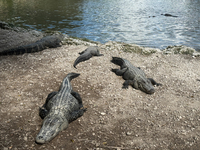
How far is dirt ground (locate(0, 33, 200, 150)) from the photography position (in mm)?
3812

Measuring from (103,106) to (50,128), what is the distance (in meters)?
1.72

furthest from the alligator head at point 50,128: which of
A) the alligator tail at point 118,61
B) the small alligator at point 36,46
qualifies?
the small alligator at point 36,46

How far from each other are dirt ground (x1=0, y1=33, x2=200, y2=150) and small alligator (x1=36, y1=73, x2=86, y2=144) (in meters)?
0.16

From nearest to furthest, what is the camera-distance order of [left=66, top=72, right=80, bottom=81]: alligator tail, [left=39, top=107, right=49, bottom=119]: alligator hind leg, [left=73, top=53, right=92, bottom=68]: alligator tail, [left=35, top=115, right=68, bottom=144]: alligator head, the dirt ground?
[left=35, top=115, right=68, bottom=144]: alligator head
the dirt ground
[left=39, top=107, right=49, bottom=119]: alligator hind leg
[left=66, top=72, right=80, bottom=81]: alligator tail
[left=73, top=53, right=92, bottom=68]: alligator tail

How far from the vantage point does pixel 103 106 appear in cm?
496

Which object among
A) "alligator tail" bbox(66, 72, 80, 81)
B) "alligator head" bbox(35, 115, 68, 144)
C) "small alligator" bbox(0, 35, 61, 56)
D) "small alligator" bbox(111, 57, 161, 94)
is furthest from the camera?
"small alligator" bbox(0, 35, 61, 56)

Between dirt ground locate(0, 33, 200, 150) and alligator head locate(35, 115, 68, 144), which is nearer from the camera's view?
alligator head locate(35, 115, 68, 144)

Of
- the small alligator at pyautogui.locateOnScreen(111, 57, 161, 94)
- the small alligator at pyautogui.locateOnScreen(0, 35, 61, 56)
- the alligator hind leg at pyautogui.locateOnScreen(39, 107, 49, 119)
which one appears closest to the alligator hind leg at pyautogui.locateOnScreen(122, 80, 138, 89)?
the small alligator at pyautogui.locateOnScreen(111, 57, 161, 94)

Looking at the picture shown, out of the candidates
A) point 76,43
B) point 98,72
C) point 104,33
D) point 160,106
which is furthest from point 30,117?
point 104,33

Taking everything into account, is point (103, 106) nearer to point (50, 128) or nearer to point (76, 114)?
point (76, 114)

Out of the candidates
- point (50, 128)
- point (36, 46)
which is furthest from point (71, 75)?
point (36, 46)

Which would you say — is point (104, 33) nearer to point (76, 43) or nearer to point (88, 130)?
point (76, 43)

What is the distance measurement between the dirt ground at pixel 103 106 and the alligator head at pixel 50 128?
0.13 metres

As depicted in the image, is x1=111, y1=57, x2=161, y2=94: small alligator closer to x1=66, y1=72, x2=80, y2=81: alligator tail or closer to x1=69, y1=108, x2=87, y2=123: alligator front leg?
x1=66, y1=72, x2=80, y2=81: alligator tail
